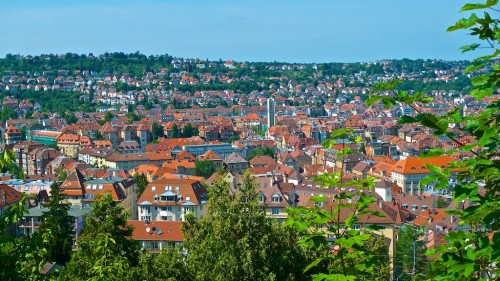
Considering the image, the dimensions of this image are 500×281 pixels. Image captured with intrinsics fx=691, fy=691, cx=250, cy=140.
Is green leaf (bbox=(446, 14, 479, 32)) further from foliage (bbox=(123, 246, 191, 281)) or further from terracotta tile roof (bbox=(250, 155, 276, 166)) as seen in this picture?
terracotta tile roof (bbox=(250, 155, 276, 166))

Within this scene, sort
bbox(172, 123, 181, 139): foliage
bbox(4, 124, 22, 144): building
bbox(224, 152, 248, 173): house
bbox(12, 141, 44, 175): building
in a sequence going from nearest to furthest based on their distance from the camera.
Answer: bbox(224, 152, 248, 173): house → bbox(12, 141, 44, 175): building → bbox(4, 124, 22, 144): building → bbox(172, 123, 181, 139): foliage

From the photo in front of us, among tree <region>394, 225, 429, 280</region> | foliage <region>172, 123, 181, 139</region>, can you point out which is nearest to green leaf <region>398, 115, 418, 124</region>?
tree <region>394, 225, 429, 280</region>

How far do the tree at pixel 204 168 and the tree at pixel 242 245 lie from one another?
96.5ft

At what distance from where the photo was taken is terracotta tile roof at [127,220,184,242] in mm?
18234

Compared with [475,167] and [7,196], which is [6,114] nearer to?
[7,196]

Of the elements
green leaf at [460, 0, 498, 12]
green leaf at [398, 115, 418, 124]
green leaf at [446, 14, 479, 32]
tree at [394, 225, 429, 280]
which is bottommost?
tree at [394, 225, 429, 280]

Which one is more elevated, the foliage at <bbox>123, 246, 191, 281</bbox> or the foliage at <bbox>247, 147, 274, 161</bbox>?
the foliage at <bbox>123, 246, 191, 281</bbox>

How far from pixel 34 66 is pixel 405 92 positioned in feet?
354

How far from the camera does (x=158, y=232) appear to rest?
18.5 m

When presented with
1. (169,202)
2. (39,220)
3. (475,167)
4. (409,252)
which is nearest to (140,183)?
(169,202)

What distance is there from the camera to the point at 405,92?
92.6 inches

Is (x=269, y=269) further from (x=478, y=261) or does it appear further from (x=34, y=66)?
(x=34, y=66)

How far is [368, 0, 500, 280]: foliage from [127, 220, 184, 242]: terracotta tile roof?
15978 mm

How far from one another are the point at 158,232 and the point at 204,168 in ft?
59.7
